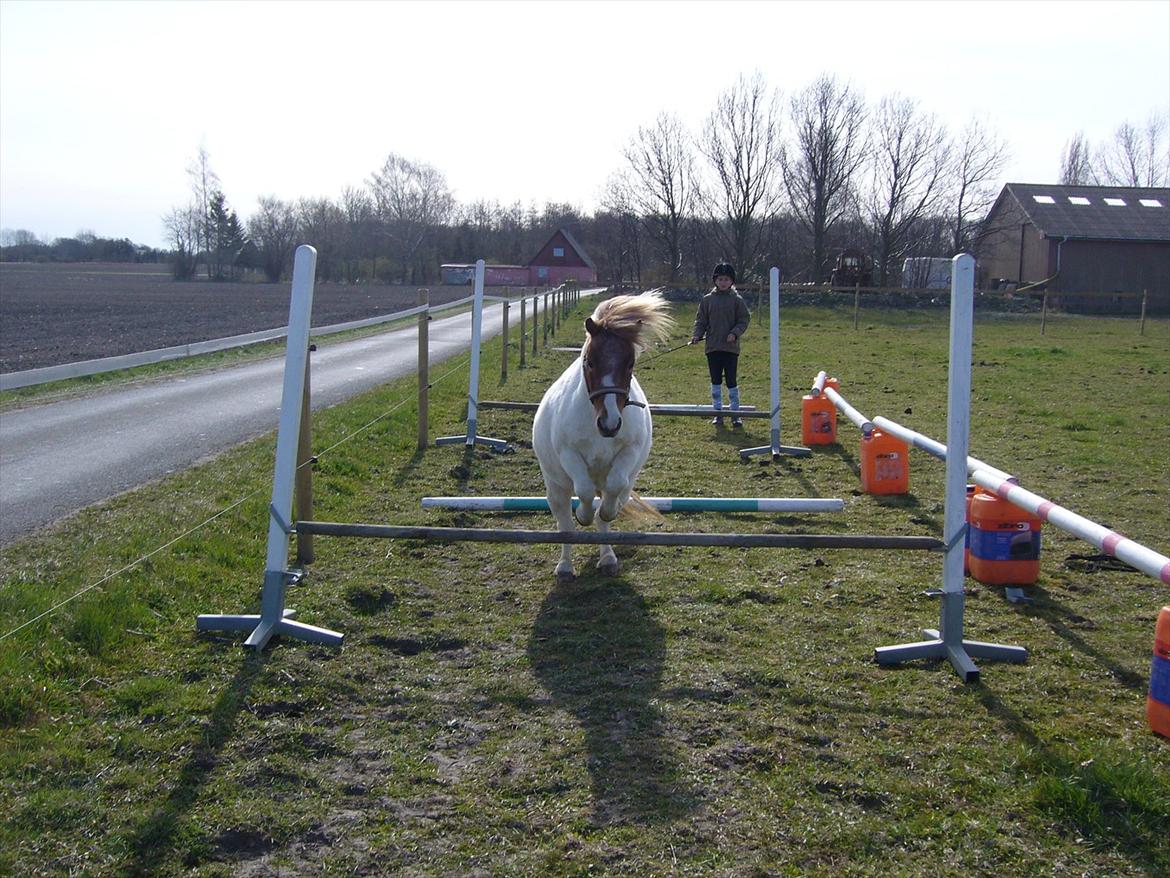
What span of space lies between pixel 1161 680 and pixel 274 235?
9616 cm

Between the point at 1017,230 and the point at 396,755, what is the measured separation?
5993 centimetres

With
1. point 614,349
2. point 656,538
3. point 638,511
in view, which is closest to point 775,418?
point 638,511

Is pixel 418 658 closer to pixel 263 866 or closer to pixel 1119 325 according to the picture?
pixel 263 866

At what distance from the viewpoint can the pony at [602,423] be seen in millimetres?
5738

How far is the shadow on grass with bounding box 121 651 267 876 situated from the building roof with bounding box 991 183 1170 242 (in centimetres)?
5647

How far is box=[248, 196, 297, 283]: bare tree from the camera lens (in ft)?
285

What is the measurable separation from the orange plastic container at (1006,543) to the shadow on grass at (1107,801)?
2.47 meters

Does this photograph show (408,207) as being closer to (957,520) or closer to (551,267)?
(551,267)

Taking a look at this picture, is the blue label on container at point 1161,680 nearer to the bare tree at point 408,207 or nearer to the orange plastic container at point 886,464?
the orange plastic container at point 886,464

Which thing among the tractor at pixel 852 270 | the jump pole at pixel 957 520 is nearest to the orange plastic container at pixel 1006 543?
the jump pole at pixel 957 520

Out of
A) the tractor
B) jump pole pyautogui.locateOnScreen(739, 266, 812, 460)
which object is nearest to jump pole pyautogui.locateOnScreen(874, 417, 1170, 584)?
jump pole pyautogui.locateOnScreen(739, 266, 812, 460)

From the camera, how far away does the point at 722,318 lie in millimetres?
12789

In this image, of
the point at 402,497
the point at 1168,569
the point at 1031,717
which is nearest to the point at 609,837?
the point at 1031,717

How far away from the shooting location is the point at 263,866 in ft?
10.5
